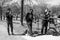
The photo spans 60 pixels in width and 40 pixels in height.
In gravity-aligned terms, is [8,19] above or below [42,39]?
above

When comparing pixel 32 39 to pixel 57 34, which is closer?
pixel 32 39

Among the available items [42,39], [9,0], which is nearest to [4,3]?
[9,0]

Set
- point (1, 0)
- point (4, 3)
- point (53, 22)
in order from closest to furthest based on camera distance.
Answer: point (53, 22), point (1, 0), point (4, 3)

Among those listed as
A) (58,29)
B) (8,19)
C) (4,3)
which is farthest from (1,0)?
(58,29)

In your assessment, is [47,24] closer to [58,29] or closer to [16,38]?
[58,29]

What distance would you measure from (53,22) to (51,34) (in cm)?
105

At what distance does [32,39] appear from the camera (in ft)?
24.3

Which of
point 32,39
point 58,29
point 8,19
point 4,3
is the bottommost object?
point 32,39

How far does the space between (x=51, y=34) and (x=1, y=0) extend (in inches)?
823

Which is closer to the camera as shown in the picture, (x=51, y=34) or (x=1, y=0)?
(x=51, y=34)

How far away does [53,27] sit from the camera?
8.38m

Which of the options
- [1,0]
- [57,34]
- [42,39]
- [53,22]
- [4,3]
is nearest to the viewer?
Answer: [42,39]

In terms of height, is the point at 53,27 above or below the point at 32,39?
above

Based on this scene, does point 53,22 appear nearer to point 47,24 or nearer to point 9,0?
point 47,24
